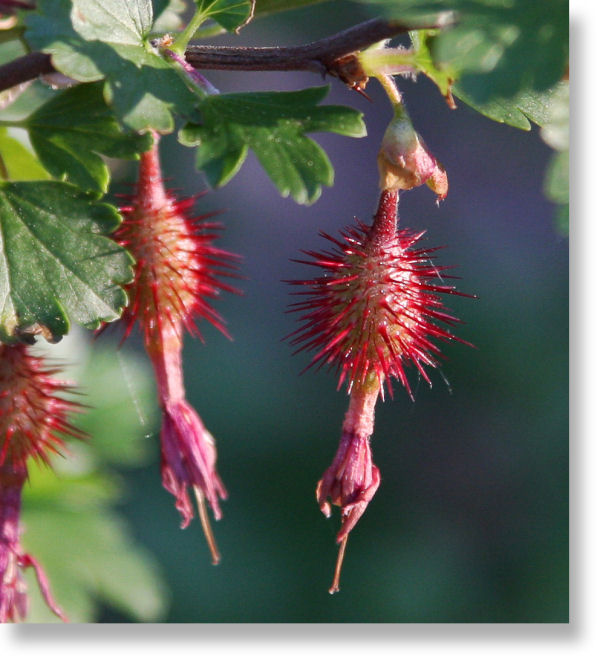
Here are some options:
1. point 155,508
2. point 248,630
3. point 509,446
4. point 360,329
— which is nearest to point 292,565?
point 155,508

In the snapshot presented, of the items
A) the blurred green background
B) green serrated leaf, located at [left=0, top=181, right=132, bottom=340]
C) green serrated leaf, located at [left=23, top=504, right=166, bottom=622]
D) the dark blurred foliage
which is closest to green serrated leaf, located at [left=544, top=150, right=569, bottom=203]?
green serrated leaf, located at [left=0, top=181, right=132, bottom=340]

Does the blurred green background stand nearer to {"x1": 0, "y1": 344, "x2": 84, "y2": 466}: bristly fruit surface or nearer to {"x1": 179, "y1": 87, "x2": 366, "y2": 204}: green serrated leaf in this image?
{"x1": 0, "y1": 344, "x2": 84, "y2": 466}: bristly fruit surface

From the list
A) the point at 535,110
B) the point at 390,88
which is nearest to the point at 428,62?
the point at 390,88

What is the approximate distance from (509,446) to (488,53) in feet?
10.1

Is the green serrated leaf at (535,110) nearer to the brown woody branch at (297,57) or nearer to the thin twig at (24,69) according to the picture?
the brown woody branch at (297,57)

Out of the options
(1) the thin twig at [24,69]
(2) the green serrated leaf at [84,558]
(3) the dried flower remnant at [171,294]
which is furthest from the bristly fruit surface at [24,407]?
(2) the green serrated leaf at [84,558]

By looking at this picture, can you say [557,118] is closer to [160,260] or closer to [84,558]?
[160,260]

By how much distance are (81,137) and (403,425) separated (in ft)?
9.58

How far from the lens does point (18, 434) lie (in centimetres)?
126

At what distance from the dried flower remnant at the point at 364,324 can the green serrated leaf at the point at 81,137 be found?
0.90 ft

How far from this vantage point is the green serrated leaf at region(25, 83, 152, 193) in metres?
1.06

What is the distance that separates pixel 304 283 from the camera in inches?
45.3

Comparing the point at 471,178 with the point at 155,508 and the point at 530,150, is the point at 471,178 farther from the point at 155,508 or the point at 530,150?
the point at 155,508

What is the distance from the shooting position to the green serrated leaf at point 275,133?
3.17 feet
